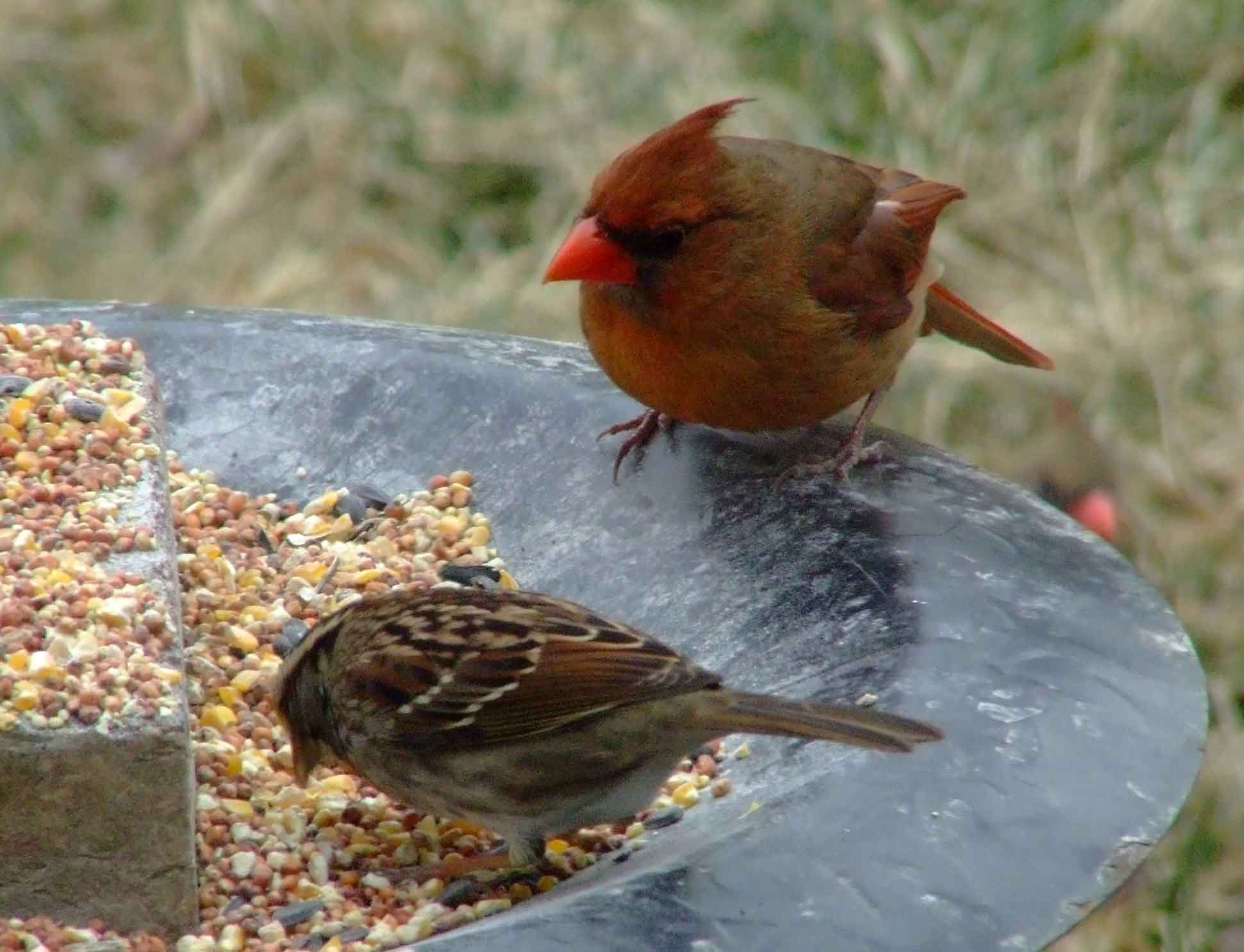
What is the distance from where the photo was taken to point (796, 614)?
9.71 feet

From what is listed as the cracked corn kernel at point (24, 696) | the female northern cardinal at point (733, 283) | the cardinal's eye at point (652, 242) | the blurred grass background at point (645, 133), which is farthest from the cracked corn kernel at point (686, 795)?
the blurred grass background at point (645, 133)

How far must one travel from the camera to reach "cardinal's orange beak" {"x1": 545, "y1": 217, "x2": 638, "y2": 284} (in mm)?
3443

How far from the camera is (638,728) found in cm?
276

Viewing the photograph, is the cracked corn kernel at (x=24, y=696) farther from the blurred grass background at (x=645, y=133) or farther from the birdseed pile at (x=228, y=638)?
the blurred grass background at (x=645, y=133)

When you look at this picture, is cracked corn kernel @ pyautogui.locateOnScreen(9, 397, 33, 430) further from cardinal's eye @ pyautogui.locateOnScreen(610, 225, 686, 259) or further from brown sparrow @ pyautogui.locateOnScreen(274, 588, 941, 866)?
cardinal's eye @ pyautogui.locateOnScreen(610, 225, 686, 259)

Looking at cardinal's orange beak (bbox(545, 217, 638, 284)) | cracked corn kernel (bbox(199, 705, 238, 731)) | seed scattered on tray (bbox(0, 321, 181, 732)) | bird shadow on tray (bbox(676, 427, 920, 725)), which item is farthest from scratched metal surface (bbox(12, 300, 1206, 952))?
cracked corn kernel (bbox(199, 705, 238, 731))

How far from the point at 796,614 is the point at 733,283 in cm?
90

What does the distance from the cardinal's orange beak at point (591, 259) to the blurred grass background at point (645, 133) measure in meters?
2.84

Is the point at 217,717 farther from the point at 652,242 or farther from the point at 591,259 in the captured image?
the point at 652,242

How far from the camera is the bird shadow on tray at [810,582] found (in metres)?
2.78

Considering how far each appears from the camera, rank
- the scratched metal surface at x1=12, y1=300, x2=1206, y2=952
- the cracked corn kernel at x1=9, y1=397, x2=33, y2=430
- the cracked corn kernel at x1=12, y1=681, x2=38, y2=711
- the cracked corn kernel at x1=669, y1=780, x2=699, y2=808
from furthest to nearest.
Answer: the cracked corn kernel at x1=9, y1=397, x2=33, y2=430
the cracked corn kernel at x1=669, y1=780, x2=699, y2=808
the cracked corn kernel at x1=12, y1=681, x2=38, y2=711
the scratched metal surface at x1=12, y1=300, x2=1206, y2=952

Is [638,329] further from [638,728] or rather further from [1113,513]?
[1113,513]

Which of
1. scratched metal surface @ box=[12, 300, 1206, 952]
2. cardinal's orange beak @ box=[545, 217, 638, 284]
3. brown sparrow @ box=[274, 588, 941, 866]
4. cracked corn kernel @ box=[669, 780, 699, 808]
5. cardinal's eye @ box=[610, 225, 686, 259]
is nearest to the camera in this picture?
scratched metal surface @ box=[12, 300, 1206, 952]

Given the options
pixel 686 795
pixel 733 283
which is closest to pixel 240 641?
pixel 686 795
